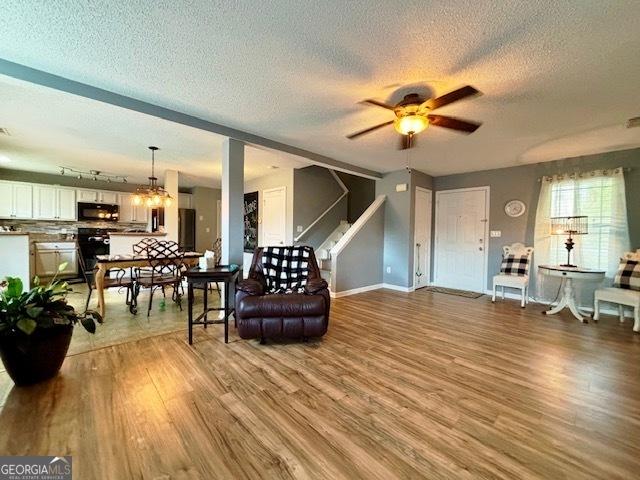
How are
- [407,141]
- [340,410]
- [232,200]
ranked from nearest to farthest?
[340,410]
[407,141]
[232,200]

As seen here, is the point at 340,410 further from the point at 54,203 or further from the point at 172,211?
the point at 54,203

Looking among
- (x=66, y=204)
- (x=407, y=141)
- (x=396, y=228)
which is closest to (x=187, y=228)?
(x=66, y=204)

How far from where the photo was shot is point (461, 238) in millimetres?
5301

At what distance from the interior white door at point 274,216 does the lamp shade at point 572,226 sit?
15.3 ft

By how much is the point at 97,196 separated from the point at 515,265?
8.60m

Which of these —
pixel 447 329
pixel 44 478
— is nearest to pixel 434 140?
pixel 447 329

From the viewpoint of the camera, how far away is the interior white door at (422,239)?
527 centimetres

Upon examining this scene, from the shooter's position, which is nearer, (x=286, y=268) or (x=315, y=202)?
(x=286, y=268)

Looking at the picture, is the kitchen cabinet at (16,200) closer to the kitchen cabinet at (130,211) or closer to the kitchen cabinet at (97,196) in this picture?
the kitchen cabinet at (97,196)

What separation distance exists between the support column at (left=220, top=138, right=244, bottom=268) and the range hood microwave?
4746mm

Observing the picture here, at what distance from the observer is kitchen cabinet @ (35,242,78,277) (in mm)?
5297

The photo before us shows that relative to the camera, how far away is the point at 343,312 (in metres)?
3.76

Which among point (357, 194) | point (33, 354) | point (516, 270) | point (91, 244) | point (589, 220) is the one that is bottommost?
point (33, 354)

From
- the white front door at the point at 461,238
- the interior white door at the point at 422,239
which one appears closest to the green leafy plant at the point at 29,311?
the interior white door at the point at 422,239
